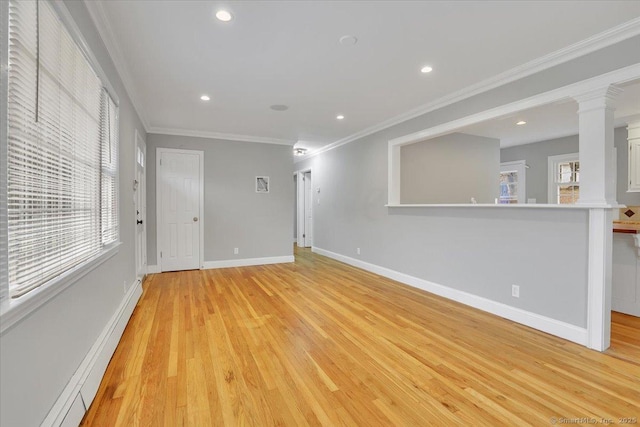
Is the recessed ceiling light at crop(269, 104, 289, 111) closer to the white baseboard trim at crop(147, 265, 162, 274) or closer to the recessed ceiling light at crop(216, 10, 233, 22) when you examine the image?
the recessed ceiling light at crop(216, 10, 233, 22)

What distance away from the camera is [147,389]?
1895mm

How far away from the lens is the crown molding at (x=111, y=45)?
199 centimetres

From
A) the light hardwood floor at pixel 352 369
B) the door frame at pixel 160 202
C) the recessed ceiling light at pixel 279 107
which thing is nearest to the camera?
the light hardwood floor at pixel 352 369

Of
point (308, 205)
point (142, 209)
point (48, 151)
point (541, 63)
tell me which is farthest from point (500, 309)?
point (308, 205)

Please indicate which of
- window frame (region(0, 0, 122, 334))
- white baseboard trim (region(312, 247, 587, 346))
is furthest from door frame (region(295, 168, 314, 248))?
window frame (region(0, 0, 122, 334))

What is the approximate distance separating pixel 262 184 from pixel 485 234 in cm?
411

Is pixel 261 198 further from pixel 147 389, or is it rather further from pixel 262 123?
pixel 147 389

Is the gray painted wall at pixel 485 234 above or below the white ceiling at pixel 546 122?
below

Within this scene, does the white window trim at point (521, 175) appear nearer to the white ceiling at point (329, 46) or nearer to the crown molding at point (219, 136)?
the white ceiling at point (329, 46)

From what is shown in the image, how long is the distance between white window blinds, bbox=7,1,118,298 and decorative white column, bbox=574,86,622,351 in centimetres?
365

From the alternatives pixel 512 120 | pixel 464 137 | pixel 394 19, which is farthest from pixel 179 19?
pixel 464 137

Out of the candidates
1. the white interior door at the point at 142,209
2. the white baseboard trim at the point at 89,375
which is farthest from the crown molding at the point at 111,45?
the white baseboard trim at the point at 89,375

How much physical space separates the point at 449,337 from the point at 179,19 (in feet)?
11.1

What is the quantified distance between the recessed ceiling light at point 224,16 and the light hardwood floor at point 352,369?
2.53m
